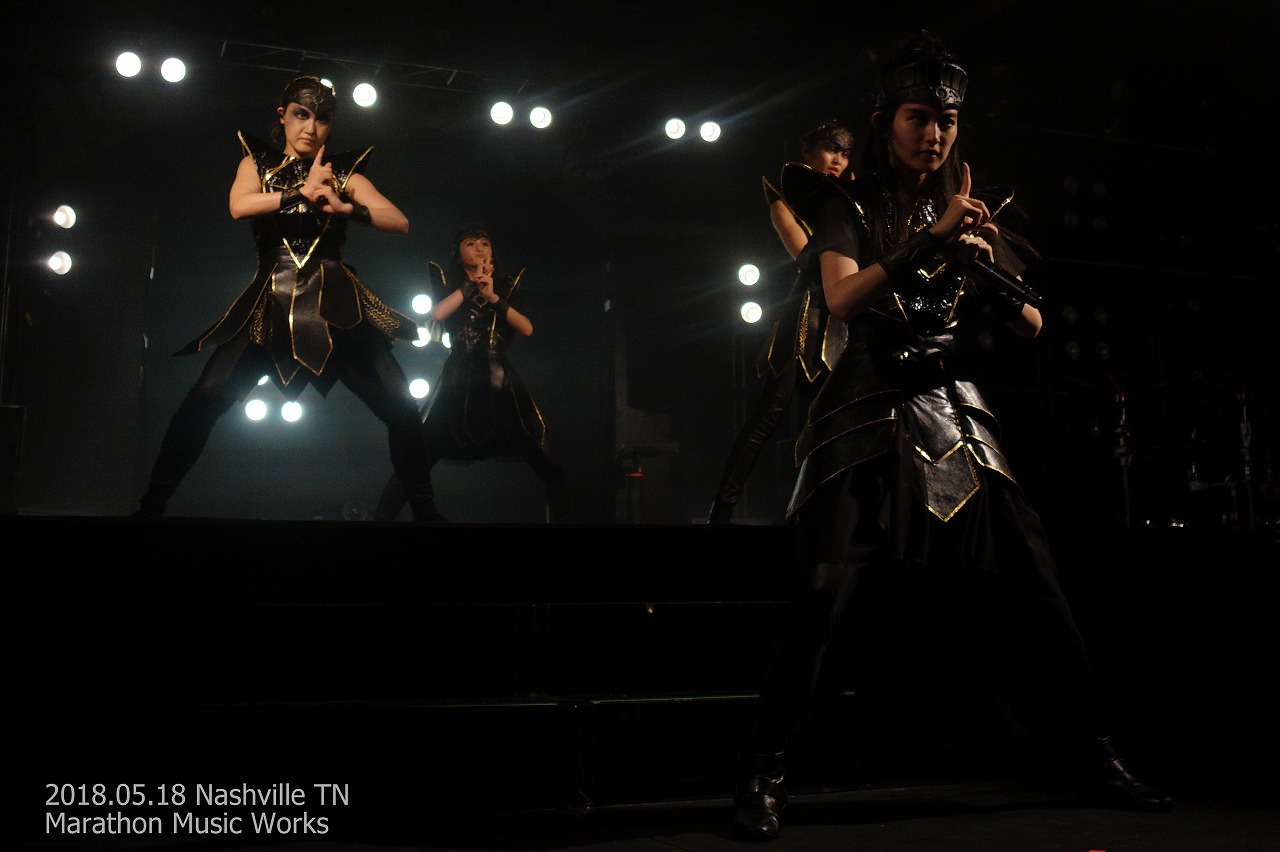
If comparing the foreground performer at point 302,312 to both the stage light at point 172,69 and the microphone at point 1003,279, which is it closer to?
the microphone at point 1003,279

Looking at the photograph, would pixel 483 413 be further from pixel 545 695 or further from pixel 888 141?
pixel 888 141

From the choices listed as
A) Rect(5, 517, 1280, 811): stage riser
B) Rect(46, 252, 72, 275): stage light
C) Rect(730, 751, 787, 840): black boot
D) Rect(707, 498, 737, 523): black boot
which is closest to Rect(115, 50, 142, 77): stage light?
Rect(46, 252, 72, 275): stage light

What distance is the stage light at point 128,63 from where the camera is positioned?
840cm

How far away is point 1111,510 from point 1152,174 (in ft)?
9.63

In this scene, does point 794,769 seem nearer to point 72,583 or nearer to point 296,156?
point 72,583

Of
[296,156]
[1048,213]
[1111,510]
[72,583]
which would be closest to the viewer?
[72,583]

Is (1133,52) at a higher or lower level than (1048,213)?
higher

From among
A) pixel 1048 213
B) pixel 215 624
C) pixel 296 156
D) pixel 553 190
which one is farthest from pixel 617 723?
pixel 553 190

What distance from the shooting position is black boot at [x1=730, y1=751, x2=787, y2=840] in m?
2.69

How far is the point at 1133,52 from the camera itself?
26.6 ft

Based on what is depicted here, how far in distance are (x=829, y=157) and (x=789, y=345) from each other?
0.90 meters

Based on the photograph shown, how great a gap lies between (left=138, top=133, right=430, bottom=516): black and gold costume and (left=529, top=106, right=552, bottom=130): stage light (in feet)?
17.3

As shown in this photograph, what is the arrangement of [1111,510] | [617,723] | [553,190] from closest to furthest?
[617,723], [1111,510], [553,190]

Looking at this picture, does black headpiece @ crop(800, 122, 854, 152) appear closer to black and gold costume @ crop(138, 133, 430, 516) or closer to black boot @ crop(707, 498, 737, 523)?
black boot @ crop(707, 498, 737, 523)
